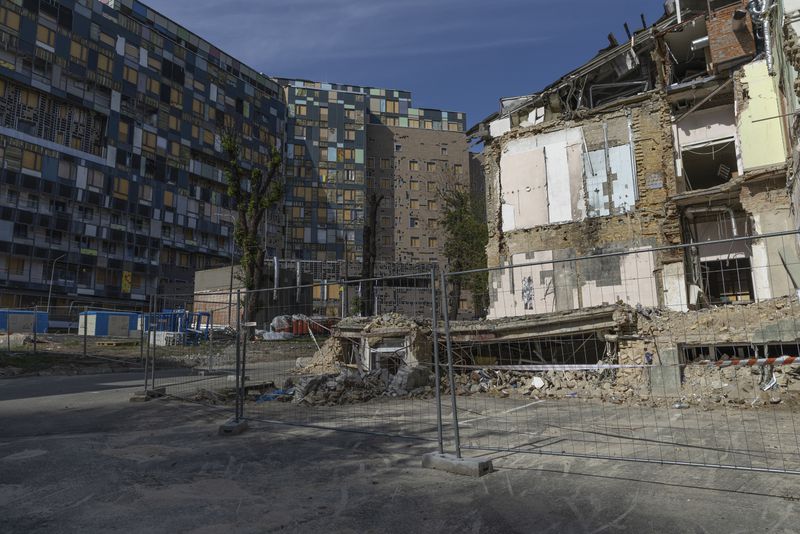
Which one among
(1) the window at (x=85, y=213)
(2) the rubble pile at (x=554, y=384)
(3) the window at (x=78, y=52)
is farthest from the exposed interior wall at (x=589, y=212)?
(3) the window at (x=78, y=52)

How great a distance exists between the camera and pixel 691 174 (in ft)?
74.2

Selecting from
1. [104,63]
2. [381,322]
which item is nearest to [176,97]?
[104,63]

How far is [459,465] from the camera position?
5.02m

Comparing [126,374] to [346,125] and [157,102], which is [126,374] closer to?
[157,102]

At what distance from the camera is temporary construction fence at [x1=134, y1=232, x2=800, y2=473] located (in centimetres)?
722

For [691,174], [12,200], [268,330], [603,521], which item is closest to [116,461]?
[268,330]

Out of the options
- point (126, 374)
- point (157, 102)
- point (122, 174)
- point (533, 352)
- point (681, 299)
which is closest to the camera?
point (533, 352)

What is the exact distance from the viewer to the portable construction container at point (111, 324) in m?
26.5

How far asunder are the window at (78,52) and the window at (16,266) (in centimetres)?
2222

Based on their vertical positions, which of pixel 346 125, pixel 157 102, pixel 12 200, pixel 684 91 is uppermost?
pixel 346 125

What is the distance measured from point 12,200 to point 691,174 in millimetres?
55539

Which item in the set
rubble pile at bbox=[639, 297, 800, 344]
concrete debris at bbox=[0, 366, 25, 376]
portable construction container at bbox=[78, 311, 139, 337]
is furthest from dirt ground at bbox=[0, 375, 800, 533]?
portable construction container at bbox=[78, 311, 139, 337]

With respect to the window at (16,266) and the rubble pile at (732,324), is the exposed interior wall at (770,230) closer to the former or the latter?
the rubble pile at (732,324)

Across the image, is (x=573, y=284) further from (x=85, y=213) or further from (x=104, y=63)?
(x=104, y=63)
